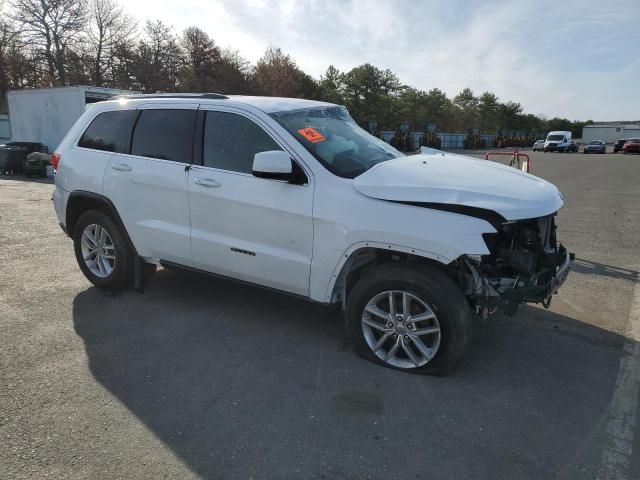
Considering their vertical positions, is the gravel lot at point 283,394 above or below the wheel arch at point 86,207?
below

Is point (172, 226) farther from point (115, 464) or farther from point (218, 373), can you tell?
point (115, 464)

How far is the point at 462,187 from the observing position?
3.40 metres

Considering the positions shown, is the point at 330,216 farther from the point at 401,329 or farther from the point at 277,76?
the point at 277,76

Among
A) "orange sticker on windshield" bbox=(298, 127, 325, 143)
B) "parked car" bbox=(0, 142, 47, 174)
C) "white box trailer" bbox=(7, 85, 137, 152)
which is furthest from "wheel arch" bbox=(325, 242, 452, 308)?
"parked car" bbox=(0, 142, 47, 174)

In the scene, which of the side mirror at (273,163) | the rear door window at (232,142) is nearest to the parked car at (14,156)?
the rear door window at (232,142)

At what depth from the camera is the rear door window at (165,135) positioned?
441 centimetres

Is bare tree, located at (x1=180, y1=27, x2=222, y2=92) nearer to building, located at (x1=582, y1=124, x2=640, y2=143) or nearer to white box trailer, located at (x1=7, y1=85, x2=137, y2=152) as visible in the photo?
white box trailer, located at (x1=7, y1=85, x2=137, y2=152)

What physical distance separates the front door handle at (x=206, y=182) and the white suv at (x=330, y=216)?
0.03 metres

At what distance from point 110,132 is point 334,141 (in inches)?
94.3

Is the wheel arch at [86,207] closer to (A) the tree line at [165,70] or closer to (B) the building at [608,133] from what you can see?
(A) the tree line at [165,70]

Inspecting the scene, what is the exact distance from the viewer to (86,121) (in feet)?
17.0

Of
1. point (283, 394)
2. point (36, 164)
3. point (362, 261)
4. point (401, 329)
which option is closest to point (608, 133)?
point (36, 164)

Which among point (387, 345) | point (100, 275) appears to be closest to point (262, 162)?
point (387, 345)

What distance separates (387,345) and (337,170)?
4.55 feet
